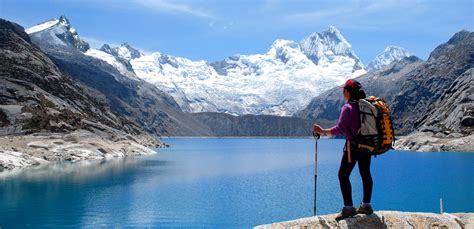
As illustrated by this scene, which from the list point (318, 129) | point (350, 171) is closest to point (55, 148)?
point (318, 129)

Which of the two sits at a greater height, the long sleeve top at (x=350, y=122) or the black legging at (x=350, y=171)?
the long sleeve top at (x=350, y=122)

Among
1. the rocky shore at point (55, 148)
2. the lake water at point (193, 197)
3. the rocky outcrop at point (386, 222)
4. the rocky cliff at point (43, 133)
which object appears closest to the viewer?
the rocky outcrop at point (386, 222)

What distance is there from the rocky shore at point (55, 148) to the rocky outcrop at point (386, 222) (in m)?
101

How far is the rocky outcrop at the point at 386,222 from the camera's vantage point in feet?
47.3

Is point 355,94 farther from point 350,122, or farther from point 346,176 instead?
point 346,176

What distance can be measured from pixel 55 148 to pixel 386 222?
13419cm

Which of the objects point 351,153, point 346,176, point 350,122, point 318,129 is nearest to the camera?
point 350,122

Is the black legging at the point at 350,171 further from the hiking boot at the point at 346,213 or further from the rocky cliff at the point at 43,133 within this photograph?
the rocky cliff at the point at 43,133

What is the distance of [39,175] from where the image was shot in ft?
311

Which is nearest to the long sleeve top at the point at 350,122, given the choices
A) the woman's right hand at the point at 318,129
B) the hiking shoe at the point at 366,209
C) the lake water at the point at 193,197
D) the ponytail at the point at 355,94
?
the ponytail at the point at 355,94

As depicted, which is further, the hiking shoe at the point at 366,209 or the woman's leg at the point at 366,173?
the woman's leg at the point at 366,173

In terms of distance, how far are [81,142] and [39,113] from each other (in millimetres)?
24845

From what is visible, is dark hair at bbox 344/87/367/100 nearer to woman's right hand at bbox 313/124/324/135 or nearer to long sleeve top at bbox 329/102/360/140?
long sleeve top at bbox 329/102/360/140

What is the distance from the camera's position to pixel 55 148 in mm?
137500
